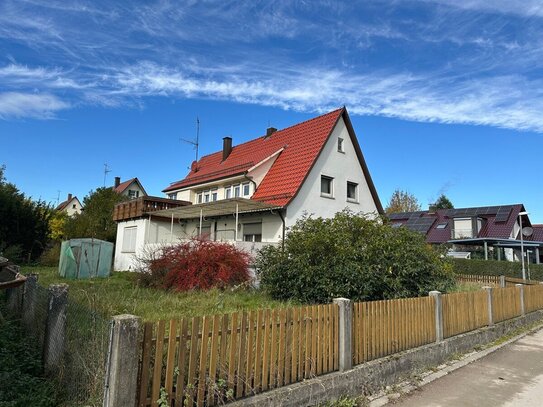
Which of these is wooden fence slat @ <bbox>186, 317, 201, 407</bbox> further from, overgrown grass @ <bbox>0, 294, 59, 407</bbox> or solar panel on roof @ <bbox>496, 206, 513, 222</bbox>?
solar panel on roof @ <bbox>496, 206, 513, 222</bbox>

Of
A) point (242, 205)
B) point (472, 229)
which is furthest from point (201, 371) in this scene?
point (472, 229)

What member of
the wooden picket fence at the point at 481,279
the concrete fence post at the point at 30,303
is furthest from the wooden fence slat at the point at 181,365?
the wooden picket fence at the point at 481,279

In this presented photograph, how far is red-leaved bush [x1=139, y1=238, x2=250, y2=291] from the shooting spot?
1146cm

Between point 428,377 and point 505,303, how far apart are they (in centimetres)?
627

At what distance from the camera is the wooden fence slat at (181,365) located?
3.91m

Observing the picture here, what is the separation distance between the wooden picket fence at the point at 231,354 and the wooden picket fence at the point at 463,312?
401 cm

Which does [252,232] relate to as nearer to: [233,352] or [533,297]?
[533,297]

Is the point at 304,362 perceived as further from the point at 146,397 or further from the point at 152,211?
the point at 152,211

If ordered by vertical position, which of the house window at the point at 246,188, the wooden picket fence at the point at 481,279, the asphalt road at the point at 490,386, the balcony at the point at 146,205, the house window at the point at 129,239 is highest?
the house window at the point at 246,188

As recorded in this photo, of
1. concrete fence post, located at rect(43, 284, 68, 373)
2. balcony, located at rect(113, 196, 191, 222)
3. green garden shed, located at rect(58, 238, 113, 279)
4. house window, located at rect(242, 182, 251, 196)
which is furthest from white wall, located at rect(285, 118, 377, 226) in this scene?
concrete fence post, located at rect(43, 284, 68, 373)

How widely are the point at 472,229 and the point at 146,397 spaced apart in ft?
138

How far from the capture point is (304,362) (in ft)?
17.1

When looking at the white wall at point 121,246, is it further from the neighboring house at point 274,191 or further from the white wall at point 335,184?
the white wall at point 335,184

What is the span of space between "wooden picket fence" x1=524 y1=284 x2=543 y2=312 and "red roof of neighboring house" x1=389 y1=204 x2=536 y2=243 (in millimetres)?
21175
